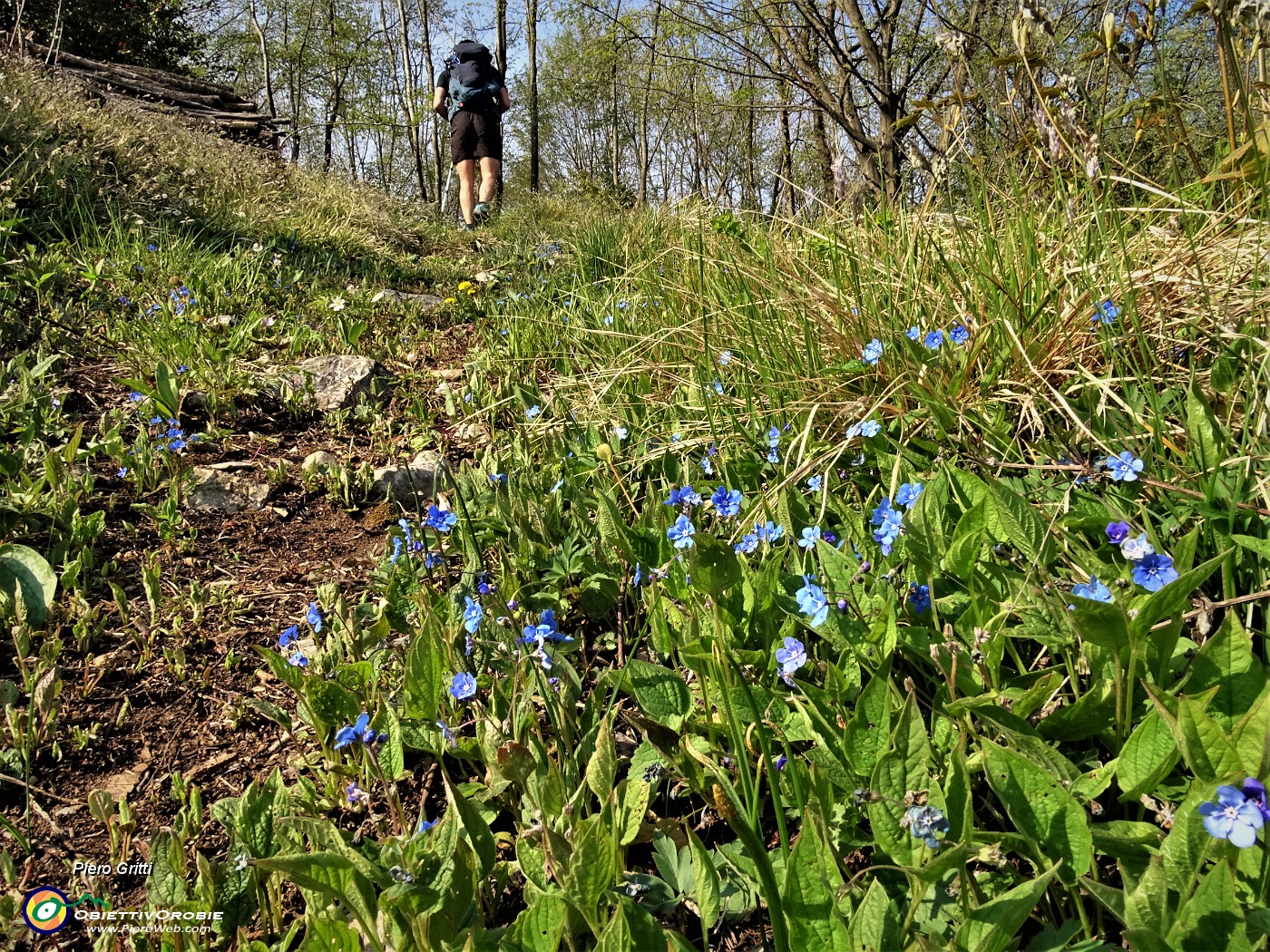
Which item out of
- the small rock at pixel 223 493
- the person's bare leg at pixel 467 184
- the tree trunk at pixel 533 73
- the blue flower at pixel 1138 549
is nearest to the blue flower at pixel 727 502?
the blue flower at pixel 1138 549

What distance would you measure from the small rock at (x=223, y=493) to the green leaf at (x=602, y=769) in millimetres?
1724

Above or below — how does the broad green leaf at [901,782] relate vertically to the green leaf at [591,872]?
above

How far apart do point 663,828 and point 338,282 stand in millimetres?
4492

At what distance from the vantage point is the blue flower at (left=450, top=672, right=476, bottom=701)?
1.38 m

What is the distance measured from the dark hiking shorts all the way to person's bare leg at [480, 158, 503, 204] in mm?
86

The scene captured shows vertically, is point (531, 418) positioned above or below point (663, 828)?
above

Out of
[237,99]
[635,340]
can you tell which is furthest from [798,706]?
[237,99]

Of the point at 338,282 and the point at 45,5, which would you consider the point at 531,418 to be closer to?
the point at 338,282

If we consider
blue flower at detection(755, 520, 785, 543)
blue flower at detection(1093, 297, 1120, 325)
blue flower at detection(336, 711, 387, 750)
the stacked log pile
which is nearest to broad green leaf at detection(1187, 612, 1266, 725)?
blue flower at detection(755, 520, 785, 543)

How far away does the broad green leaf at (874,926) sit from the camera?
A: 90 cm

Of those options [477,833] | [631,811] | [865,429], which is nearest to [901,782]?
[631,811]

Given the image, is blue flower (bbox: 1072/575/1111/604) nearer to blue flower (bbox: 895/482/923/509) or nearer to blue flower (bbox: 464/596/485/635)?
blue flower (bbox: 895/482/923/509)

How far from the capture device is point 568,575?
1879 millimetres

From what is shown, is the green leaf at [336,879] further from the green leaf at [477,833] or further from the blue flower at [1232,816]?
the blue flower at [1232,816]
